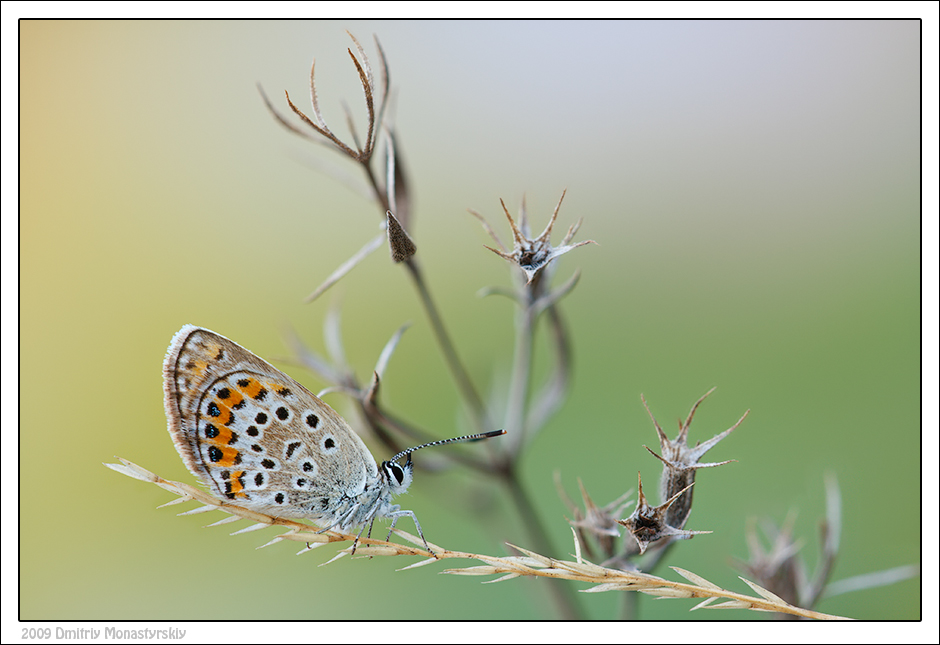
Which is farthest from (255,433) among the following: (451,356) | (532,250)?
(532,250)

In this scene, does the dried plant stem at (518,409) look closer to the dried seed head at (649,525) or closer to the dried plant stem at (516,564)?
the dried plant stem at (516,564)

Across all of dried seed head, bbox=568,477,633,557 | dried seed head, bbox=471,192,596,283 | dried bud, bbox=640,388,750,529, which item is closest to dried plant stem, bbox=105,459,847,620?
dried seed head, bbox=568,477,633,557

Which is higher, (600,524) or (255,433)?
(255,433)

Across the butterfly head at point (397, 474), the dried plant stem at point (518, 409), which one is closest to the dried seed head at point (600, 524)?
the dried plant stem at point (518, 409)

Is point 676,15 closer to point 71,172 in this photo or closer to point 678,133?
point 678,133

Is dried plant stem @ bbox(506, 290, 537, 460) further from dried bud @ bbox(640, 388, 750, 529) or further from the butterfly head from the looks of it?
dried bud @ bbox(640, 388, 750, 529)

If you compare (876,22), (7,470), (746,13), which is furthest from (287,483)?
(876,22)

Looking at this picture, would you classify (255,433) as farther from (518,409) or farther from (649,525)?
(649,525)
